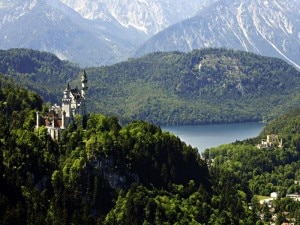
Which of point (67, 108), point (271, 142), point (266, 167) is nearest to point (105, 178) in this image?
point (67, 108)

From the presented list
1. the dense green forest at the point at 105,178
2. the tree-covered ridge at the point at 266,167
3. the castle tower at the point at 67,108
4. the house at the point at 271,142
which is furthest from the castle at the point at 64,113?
the house at the point at 271,142

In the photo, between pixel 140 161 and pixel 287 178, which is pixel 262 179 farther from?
pixel 140 161

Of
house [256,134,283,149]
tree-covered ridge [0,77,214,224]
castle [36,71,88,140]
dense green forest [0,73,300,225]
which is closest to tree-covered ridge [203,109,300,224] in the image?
dense green forest [0,73,300,225]

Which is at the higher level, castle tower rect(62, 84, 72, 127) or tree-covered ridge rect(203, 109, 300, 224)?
castle tower rect(62, 84, 72, 127)

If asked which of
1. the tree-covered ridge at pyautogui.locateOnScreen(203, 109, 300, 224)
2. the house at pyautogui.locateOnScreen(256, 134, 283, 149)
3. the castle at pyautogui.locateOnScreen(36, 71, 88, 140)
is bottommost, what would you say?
the tree-covered ridge at pyautogui.locateOnScreen(203, 109, 300, 224)

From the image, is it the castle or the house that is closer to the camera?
the castle

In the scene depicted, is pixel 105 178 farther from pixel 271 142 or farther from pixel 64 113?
pixel 271 142

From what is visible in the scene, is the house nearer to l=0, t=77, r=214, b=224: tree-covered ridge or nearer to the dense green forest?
the dense green forest
